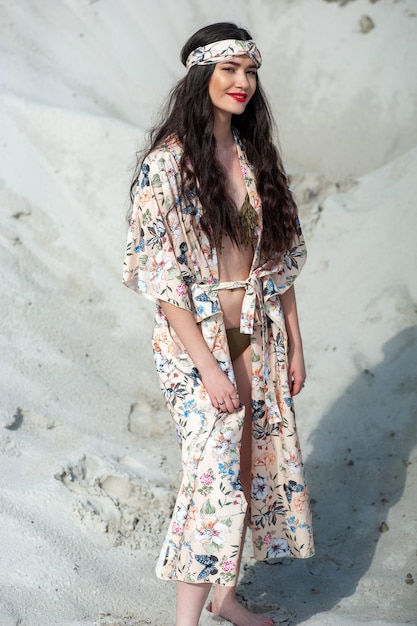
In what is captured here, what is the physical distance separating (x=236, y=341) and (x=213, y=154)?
0.52 m

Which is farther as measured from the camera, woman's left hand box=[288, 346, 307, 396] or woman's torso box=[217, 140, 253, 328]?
woman's left hand box=[288, 346, 307, 396]

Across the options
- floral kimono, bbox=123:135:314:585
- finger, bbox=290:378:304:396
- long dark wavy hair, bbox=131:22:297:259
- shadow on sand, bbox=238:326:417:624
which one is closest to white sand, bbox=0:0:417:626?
shadow on sand, bbox=238:326:417:624

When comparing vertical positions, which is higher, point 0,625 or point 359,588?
point 0,625

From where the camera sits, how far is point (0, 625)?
2.68m

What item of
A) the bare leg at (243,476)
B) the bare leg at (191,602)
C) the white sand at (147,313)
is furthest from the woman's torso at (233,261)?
the white sand at (147,313)

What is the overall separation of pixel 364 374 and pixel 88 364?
1257mm

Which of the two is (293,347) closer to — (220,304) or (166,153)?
(220,304)

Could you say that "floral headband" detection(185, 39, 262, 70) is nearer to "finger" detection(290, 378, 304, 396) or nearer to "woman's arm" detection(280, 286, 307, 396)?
"woman's arm" detection(280, 286, 307, 396)

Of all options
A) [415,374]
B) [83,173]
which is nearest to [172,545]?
[415,374]

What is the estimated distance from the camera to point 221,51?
8.25ft

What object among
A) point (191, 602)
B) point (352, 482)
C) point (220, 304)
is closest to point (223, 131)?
point (220, 304)

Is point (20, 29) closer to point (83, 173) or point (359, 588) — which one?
point (83, 173)

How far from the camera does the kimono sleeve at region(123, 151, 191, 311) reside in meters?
2.48

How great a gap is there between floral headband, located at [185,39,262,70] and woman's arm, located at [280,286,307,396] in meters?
0.70
